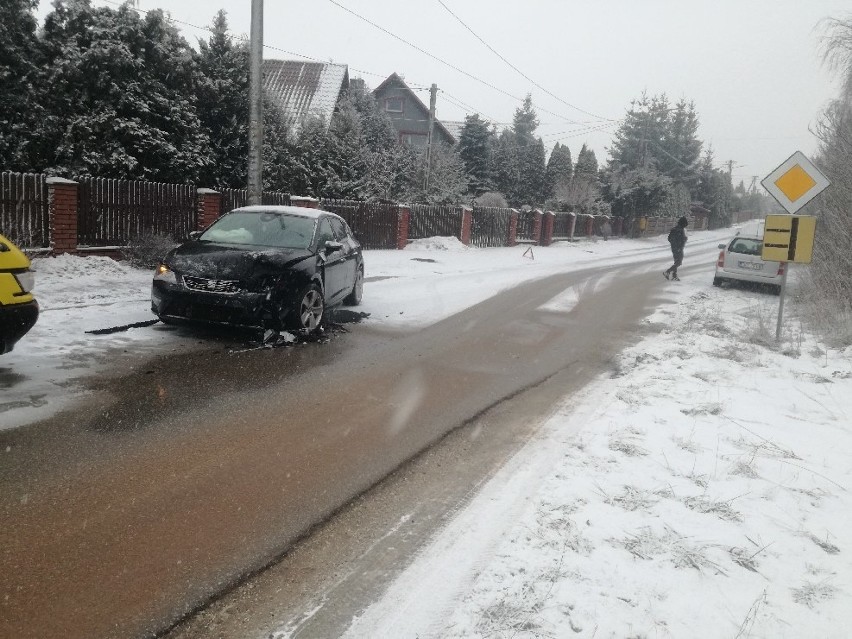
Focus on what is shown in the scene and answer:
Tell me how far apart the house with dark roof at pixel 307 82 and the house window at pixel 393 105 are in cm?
1215

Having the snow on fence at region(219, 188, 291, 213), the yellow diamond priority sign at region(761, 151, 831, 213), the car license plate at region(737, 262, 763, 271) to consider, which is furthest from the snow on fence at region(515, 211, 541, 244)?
the yellow diamond priority sign at region(761, 151, 831, 213)

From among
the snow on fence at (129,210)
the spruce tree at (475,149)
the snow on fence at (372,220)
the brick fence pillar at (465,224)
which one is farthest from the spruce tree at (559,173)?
the snow on fence at (129,210)

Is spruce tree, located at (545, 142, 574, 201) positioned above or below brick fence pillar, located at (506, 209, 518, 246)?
above

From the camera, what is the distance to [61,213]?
11984mm

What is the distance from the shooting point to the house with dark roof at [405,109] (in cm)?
5347

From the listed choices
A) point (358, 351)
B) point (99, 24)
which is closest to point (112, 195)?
point (99, 24)

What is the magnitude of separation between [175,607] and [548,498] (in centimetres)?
221

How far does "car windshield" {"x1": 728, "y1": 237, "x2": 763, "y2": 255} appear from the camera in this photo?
16.4 metres

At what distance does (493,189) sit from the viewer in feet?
149

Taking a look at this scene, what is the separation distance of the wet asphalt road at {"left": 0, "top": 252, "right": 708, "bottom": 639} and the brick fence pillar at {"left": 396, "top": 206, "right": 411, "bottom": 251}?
14038 mm

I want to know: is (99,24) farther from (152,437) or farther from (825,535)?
(825,535)

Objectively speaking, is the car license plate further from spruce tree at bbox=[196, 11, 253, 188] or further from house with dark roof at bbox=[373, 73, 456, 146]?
house with dark roof at bbox=[373, 73, 456, 146]

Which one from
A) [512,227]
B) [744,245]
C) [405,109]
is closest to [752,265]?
[744,245]

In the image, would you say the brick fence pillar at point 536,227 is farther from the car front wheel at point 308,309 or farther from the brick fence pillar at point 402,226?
the car front wheel at point 308,309
